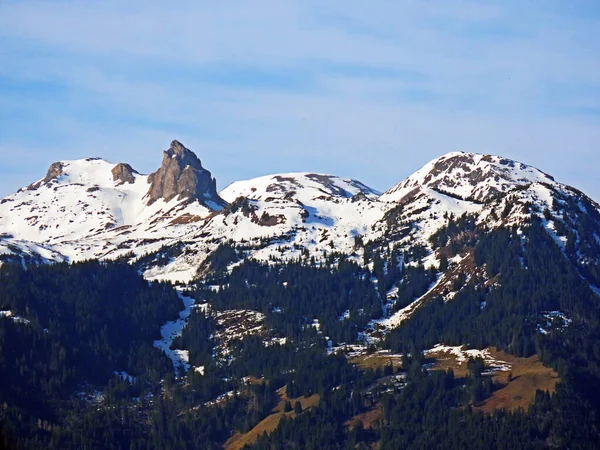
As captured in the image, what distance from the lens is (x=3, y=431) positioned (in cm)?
1260
